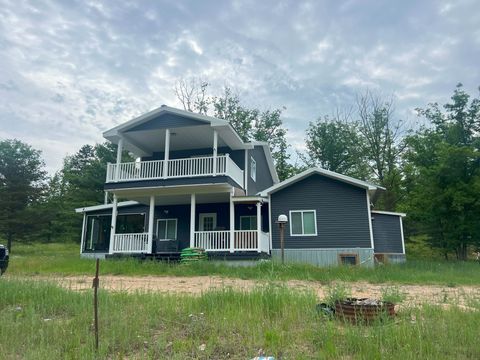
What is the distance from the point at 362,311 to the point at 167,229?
596 inches

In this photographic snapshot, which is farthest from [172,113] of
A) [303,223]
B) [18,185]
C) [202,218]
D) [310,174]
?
[18,185]

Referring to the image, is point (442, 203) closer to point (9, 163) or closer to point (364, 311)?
point (364, 311)

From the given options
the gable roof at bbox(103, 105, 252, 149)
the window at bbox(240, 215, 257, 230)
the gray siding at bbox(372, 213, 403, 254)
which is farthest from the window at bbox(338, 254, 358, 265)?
the gable roof at bbox(103, 105, 252, 149)

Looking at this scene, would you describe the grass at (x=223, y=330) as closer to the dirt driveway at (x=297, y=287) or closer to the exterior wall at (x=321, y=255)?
the dirt driveway at (x=297, y=287)

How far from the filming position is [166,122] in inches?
625

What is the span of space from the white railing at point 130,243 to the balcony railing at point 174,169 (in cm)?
257

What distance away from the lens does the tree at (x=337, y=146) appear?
31203 mm

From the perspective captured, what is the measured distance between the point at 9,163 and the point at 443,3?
30323 mm

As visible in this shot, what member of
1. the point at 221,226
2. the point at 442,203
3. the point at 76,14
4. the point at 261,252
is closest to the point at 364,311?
the point at 261,252

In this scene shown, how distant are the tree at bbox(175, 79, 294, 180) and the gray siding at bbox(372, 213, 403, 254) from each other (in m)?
16.0

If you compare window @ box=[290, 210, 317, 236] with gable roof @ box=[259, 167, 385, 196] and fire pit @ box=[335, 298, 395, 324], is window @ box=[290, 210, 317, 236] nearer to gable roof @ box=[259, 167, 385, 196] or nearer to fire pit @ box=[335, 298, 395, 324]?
gable roof @ box=[259, 167, 385, 196]

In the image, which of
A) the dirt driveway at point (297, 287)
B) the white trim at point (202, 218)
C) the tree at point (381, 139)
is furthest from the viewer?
the tree at point (381, 139)

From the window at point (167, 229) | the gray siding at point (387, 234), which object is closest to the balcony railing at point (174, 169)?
the window at point (167, 229)

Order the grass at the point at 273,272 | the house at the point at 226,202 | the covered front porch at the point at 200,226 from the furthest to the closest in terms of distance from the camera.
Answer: the house at the point at 226,202 < the covered front porch at the point at 200,226 < the grass at the point at 273,272
